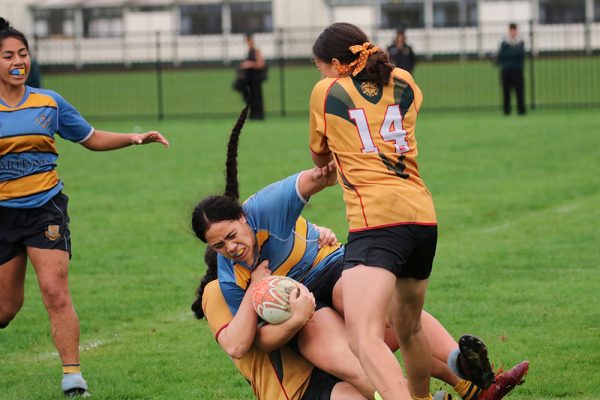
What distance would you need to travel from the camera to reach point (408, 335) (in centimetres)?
557

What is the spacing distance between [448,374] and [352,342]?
94cm

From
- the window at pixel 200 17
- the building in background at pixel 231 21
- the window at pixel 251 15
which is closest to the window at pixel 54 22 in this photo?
the building in background at pixel 231 21

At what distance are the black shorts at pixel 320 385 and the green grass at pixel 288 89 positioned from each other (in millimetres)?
21133

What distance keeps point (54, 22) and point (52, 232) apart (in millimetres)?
48121

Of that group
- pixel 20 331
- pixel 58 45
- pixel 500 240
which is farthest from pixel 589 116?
pixel 58 45

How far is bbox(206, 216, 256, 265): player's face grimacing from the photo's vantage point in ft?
17.8

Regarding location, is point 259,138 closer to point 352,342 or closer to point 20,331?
point 20,331

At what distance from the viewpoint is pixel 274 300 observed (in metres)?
5.34

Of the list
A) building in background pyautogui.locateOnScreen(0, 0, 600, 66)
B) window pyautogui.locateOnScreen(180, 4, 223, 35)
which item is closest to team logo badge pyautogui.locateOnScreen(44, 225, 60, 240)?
building in background pyautogui.locateOnScreen(0, 0, 600, 66)

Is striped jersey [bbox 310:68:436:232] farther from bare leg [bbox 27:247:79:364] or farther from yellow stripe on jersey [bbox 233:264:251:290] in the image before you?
bare leg [bbox 27:247:79:364]

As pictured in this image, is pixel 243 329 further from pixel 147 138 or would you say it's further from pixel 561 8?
pixel 561 8

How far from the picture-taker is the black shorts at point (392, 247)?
17.0 feet

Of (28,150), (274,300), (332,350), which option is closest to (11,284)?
(28,150)

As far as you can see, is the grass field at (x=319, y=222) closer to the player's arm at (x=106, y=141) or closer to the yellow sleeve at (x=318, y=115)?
the player's arm at (x=106, y=141)
